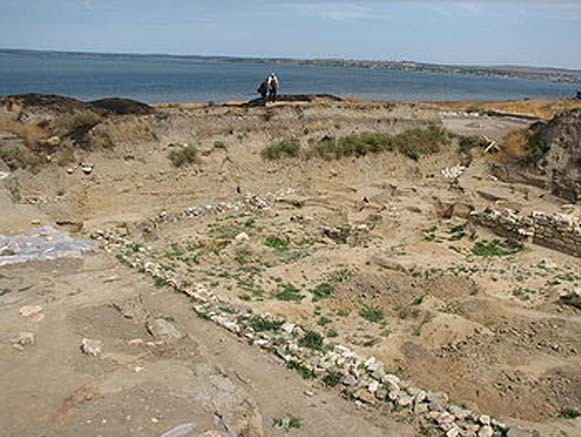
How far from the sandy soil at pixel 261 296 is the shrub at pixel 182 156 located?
0.22 m

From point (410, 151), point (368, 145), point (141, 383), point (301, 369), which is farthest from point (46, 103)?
point (301, 369)

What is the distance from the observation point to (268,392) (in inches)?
276

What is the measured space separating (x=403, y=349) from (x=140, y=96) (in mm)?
49329

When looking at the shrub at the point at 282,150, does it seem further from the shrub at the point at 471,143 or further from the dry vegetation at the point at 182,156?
the shrub at the point at 471,143

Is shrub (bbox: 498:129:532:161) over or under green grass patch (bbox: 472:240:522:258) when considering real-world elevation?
over

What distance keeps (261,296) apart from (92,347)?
3.40 meters

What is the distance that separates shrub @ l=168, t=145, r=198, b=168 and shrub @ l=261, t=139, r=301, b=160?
2511 mm

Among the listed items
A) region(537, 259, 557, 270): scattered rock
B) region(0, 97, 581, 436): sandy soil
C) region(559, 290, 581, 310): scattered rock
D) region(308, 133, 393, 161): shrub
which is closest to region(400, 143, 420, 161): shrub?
region(308, 133, 393, 161): shrub

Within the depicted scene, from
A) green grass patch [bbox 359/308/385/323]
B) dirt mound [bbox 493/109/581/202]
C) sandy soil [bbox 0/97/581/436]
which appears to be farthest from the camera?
dirt mound [bbox 493/109/581/202]

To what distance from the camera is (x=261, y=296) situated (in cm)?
1029

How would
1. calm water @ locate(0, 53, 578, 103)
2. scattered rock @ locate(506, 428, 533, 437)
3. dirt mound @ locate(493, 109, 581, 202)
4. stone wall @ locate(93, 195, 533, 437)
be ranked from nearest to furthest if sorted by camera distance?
1. scattered rock @ locate(506, 428, 533, 437)
2. stone wall @ locate(93, 195, 533, 437)
3. dirt mound @ locate(493, 109, 581, 202)
4. calm water @ locate(0, 53, 578, 103)

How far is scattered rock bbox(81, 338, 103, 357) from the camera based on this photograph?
745 cm

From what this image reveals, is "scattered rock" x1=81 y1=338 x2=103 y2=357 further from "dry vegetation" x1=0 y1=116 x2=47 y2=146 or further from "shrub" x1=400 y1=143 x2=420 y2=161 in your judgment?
"shrub" x1=400 y1=143 x2=420 y2=161

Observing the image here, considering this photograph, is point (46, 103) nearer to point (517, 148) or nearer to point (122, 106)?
point (122, 106)
